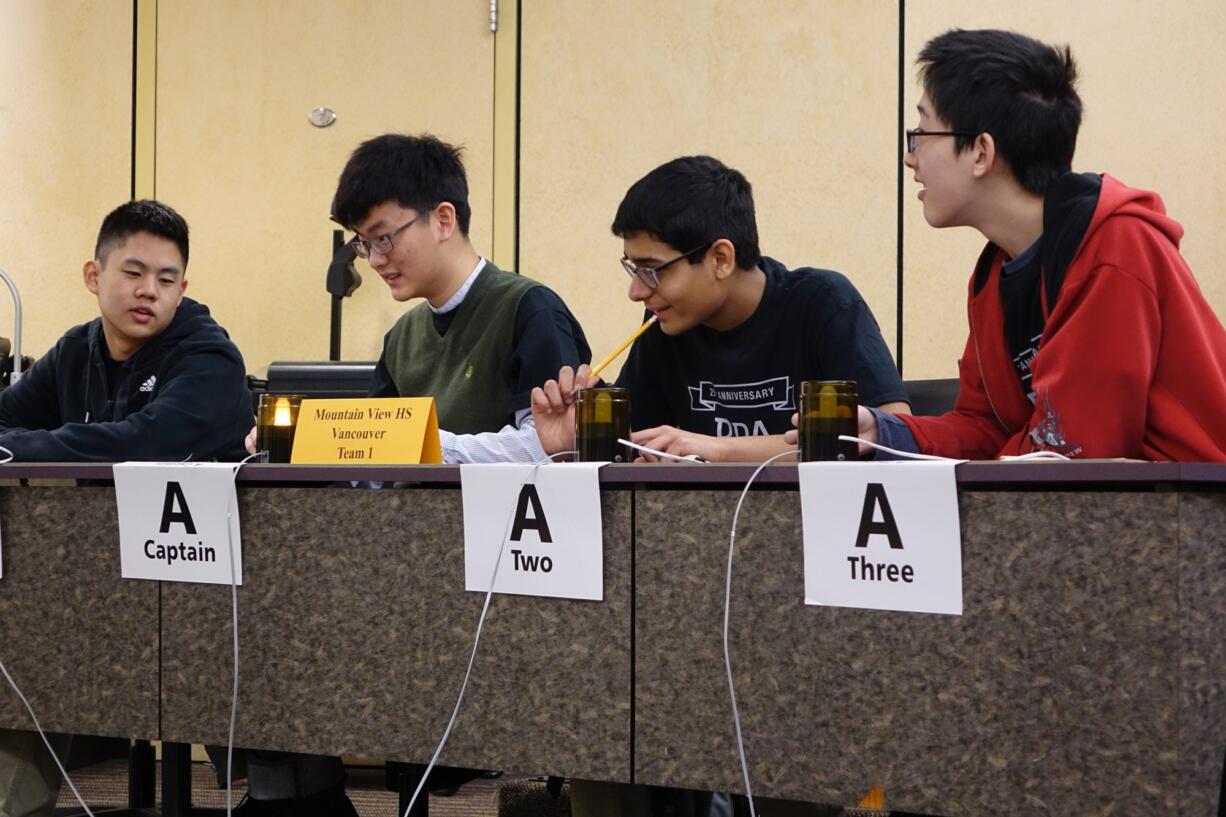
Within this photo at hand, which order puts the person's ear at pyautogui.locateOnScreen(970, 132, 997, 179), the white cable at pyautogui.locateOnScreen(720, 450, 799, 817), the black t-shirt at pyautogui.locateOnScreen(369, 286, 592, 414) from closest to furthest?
the white cable at pyautogui.locateOnScreen(720, 450, 799, 817), the person's ear at pyautogui.locateOnScreen(970, 132, 997, 179), the black t-shirt at pyautogui.locateOnScreen(369, 286, 592, 414)

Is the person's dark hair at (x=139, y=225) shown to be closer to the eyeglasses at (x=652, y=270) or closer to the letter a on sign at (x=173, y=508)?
the eyeglasses at (x=652, y=270)

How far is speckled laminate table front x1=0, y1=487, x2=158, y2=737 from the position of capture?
4.39 feet

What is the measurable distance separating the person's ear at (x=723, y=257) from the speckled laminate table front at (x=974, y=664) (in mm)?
734

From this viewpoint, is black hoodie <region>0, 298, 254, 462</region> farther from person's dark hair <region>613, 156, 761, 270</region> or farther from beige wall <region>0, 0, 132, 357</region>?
beige wall <region>0, 0, 132, 357</region>

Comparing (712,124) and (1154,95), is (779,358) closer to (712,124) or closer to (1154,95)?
(712,124)

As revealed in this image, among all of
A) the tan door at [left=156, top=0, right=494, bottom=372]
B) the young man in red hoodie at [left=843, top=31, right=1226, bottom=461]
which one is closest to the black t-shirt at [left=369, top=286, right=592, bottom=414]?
the young man in red hoodie at [left=843, top=31, right=1226, bottom=461]

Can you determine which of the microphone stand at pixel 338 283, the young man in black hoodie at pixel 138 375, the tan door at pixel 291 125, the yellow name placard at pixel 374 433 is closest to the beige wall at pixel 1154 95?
the tan door at pixel 291 125

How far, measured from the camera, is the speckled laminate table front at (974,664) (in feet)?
3.05

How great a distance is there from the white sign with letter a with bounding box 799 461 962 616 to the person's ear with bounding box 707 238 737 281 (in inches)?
31.2

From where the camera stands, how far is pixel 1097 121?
330cm

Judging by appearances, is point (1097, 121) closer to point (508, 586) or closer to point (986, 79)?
point (986, 79)

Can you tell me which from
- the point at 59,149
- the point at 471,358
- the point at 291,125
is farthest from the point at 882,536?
the point at 59,149

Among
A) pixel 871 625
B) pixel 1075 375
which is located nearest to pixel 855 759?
pixel 871 625

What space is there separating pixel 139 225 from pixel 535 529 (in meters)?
1.37
